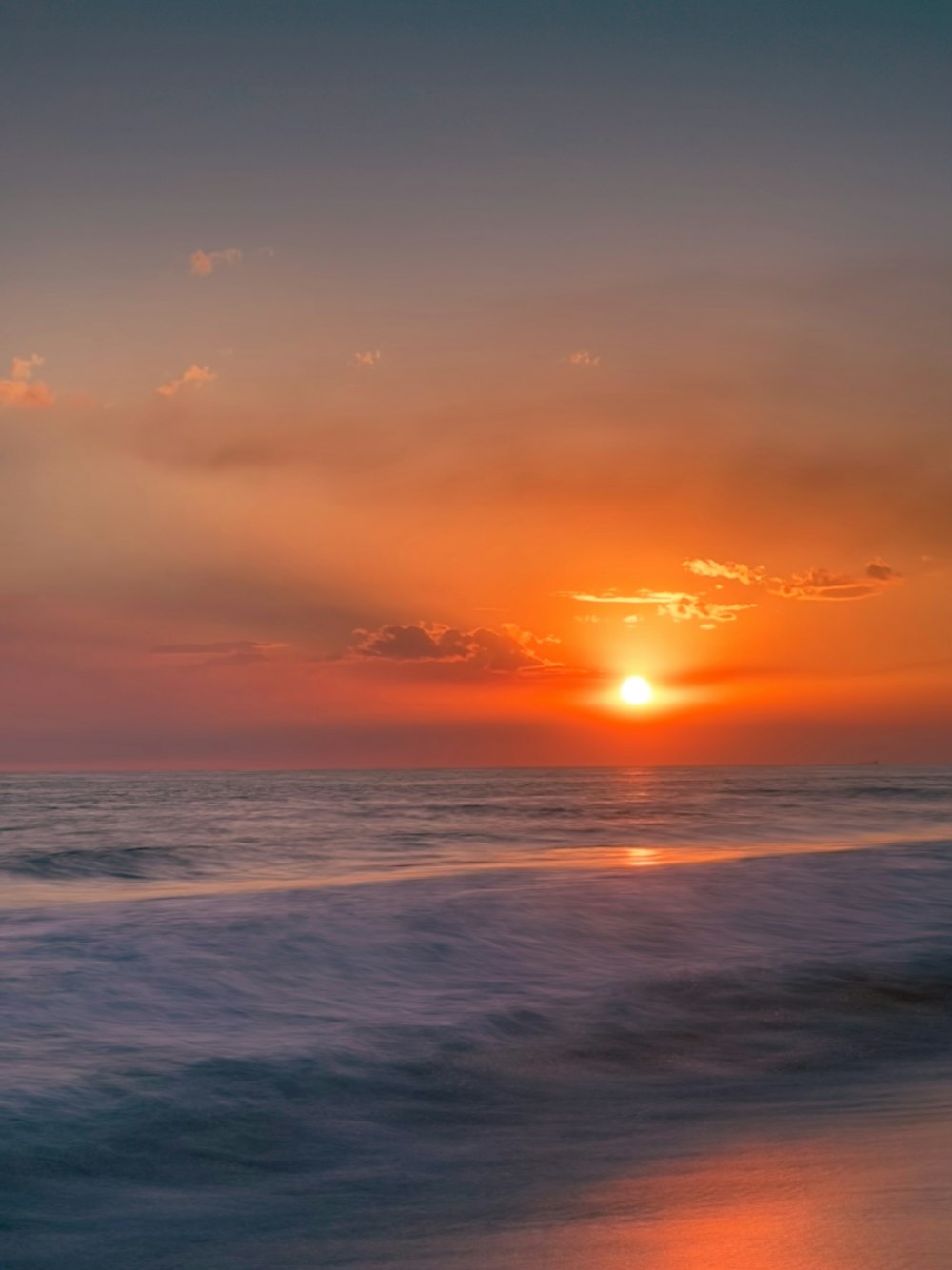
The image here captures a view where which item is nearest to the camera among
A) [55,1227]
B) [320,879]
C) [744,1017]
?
[55,1227]

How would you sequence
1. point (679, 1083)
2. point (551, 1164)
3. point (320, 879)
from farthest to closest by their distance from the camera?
point (320, 879) → point (679, 1083) → point (551, 1164)

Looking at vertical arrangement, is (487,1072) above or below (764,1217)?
below

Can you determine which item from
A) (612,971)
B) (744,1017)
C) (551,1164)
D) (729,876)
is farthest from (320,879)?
(551,1164)

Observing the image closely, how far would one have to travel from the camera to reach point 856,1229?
13.2 ft

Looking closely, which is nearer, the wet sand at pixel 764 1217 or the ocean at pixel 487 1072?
the wet sand at pixel 764 1217

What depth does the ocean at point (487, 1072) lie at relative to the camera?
170 inches

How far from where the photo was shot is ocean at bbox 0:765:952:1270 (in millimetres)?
4328

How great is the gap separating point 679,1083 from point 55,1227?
3546 mm

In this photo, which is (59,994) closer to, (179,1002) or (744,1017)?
(179,1002)

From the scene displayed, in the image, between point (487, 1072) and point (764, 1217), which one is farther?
point (487, 1072)

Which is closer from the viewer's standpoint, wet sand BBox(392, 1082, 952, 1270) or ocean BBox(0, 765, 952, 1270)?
wet sand BBox(392, 1082, 952, 1270)

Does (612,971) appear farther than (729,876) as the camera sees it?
No

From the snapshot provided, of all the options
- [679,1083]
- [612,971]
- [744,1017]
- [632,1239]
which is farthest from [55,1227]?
[612,971]

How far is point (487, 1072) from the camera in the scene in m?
6.91
